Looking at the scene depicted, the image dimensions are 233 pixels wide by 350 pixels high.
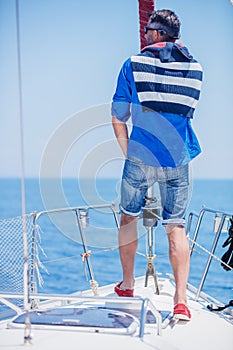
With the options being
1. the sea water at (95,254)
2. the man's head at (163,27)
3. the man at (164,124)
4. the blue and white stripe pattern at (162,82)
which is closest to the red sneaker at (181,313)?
the man at (164,124)

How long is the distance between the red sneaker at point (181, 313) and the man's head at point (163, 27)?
0.97 m

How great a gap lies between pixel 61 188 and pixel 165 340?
0.93 metres

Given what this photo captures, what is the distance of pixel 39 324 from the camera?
1546 mm

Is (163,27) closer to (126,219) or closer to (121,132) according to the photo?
(121,132)

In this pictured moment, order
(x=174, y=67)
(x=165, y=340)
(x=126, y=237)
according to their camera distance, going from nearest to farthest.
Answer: (x=165, y=340), (x=174, y=67), (x=126, y=237)

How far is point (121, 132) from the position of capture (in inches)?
71.9

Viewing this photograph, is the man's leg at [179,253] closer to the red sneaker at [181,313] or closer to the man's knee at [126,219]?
the red sneaker at [181,313]

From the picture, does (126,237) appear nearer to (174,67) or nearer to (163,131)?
(163,131)

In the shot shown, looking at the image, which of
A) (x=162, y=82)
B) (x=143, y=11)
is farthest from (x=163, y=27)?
(x=143, y=11)

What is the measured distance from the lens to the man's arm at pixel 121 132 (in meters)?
1.83

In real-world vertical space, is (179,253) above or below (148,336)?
above

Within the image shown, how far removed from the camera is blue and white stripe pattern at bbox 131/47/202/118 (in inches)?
68.1

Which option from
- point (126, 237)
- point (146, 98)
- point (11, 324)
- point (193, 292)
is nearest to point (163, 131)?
point (146, 98)

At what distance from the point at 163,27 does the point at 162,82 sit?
0.23 meters
